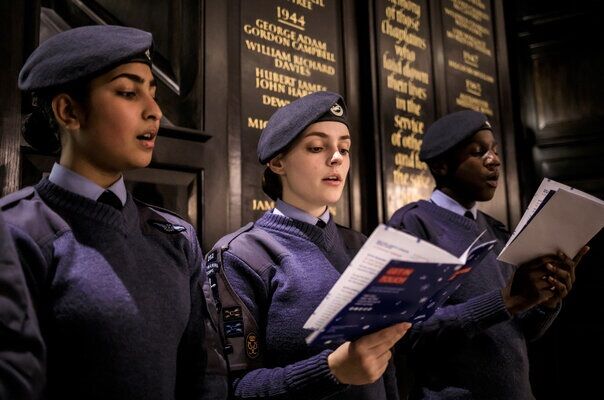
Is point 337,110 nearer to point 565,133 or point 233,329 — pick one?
point 233,329

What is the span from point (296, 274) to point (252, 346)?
0.87 feet

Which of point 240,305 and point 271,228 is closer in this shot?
point 240,305

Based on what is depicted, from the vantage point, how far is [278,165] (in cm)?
209

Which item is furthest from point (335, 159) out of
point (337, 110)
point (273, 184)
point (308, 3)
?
point (308, 3)

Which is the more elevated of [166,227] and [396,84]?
[396,84]

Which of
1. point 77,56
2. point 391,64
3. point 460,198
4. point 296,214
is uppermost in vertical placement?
point 391,64

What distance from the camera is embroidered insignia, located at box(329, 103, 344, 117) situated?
2.04m

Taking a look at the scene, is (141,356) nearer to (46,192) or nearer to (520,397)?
(46,192)

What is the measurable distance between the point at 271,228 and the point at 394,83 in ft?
6.55

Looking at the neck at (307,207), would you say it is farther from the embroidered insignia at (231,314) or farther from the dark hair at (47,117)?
→ the dark hair at (47,117)

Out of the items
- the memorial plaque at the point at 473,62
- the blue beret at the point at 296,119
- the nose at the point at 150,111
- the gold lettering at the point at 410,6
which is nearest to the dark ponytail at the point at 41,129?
the nose at the point at 150,111

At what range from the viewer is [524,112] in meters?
4.83

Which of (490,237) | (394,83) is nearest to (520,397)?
(490,237)

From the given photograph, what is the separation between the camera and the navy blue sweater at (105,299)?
128 cm
